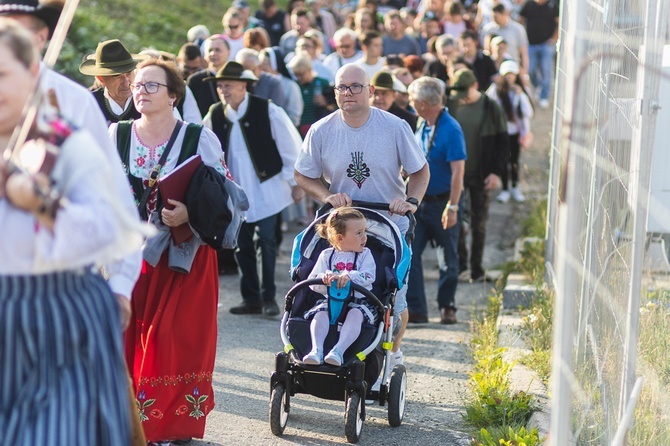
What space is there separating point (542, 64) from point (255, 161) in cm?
1119

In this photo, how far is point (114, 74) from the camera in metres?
6.96

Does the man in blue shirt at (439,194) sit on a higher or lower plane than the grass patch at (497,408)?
higher

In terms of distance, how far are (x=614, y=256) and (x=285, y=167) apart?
14.5ft

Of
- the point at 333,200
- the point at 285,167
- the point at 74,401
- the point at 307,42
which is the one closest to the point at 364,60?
the point at 307,42

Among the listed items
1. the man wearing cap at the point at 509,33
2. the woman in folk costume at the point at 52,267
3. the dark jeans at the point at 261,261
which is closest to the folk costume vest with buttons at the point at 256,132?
the dark jeans at the point at 261,261

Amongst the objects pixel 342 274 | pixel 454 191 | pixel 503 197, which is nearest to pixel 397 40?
pixel 503 197

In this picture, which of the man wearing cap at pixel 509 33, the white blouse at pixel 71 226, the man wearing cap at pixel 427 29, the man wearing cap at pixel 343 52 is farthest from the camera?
the man wearing cap at pixel 427 29

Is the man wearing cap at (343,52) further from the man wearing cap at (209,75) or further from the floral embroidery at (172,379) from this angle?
the floral embroidery at (172,379)

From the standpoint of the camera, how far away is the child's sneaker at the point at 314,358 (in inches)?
231

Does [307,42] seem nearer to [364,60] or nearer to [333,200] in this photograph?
[364,60]

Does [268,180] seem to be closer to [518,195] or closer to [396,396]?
[396,396]

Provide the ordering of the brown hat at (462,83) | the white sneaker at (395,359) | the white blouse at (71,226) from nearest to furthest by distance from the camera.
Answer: the white blouse at (71,226) → the white sneaker at (395,359) → the brown hat at (462,83)

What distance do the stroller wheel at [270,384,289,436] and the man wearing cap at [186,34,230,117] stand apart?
4480 millimetres

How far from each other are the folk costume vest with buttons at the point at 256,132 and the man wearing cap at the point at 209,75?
32.9 inches
